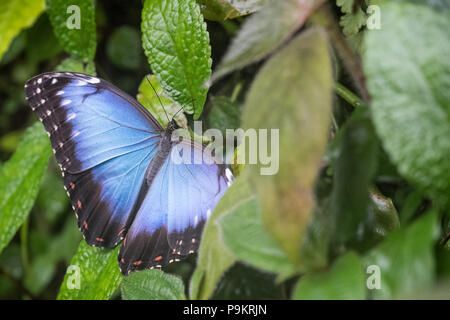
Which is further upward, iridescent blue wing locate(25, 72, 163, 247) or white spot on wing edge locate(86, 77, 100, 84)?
white spot on wing edge locate(86, 77, 100, 84)

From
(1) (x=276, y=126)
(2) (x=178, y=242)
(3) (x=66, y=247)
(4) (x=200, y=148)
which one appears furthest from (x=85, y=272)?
(3) (x=66, y=247)

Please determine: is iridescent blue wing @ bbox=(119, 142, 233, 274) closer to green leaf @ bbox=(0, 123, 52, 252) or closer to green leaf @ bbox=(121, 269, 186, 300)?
green leaf @ bbox=(121, 269, 186, 300)

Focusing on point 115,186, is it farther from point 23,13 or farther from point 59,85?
point 23,13

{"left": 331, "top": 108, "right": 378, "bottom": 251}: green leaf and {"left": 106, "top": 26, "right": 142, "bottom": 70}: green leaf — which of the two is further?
{"left": 106, "top": 26, "right": 142, "bottom": 70}: green leaf

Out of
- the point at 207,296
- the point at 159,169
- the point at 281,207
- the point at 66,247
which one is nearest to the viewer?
the point at 281,207

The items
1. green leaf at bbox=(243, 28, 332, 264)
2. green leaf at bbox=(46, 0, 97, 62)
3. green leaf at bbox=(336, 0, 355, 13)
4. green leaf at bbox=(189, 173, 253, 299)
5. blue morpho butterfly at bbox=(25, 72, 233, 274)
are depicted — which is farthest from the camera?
green leaf at bbox=(46, 0, 97, 62)

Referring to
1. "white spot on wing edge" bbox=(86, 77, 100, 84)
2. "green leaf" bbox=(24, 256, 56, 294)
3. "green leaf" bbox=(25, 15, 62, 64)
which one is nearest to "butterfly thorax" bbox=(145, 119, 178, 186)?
"white spot on wing edge" bbox=(86, 77, 100, 84)
